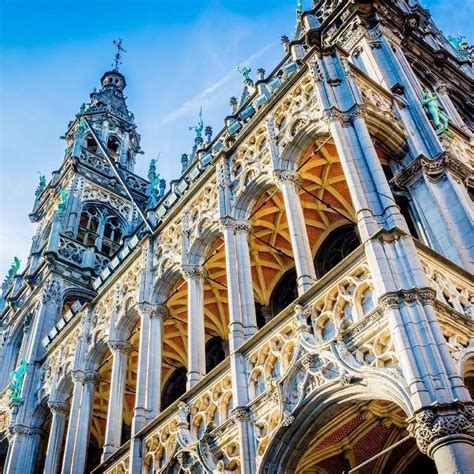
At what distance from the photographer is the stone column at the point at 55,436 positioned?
Result: 65.2 feet

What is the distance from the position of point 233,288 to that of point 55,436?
9.79 m

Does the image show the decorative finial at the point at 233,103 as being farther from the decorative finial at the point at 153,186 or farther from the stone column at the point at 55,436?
the stone column at the point at 55,436

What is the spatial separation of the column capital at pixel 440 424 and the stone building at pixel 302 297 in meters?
0.02

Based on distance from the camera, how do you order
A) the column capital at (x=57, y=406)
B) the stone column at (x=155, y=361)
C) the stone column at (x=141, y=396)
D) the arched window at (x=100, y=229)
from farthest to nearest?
the arched window at (x=100, y=229) → the column capital at (x=57, y=406) → the stone column at (x=155, y=361) → the stone column at (x=141, y=396)

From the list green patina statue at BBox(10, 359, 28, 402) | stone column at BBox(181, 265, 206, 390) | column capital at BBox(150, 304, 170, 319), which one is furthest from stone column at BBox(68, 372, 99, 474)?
stone column at BBox(181, 265, 206, 390)

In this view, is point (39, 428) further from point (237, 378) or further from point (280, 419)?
point (280, 419)

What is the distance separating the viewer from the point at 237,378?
12625 millimetres

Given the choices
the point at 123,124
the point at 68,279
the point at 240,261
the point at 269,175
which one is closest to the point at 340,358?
the point at 240,261

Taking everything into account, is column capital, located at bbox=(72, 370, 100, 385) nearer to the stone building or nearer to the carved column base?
the stone building

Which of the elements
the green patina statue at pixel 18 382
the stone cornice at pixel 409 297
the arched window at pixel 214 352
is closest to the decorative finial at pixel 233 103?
the arched window at pixel 214 352

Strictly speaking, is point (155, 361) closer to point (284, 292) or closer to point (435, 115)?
point (284, 292)

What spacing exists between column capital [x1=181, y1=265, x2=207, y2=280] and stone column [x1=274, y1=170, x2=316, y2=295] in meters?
3.62

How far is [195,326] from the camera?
51.3 ft

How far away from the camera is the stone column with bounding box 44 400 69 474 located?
65.2ft
